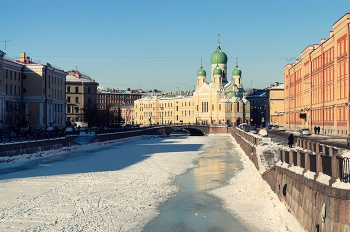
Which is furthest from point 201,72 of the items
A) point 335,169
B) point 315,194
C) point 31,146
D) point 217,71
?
point 335,169

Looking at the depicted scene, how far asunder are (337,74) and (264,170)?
1551 inches

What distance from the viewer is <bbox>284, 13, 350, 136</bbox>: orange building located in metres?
66.5

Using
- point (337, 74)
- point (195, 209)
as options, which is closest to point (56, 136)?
point (337, 74)

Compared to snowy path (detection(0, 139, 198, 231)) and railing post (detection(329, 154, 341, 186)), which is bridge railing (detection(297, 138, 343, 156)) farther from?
railing post (detection(329, 154, 341, 186))

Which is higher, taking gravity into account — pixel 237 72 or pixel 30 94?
pixel 237 72

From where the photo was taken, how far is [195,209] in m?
25.8

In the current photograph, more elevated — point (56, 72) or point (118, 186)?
point (56, 72)

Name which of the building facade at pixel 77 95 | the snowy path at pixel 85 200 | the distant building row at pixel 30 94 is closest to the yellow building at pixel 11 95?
the distant building row at pixel 30 94

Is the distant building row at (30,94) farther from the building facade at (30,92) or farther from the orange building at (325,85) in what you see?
the orange building at (325,85)

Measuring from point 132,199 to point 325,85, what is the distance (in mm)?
55750

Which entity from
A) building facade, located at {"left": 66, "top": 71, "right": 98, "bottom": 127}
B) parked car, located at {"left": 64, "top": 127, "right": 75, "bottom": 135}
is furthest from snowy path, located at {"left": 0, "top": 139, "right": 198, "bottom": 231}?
building facade, located at {"left": 66, "top": 71, "right": 98, "bottom": 127}

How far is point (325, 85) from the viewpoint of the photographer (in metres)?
79.2

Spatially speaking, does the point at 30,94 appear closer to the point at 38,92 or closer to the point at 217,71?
the point at 38,92

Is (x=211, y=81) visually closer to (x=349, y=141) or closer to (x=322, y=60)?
(x=322, y=60)
